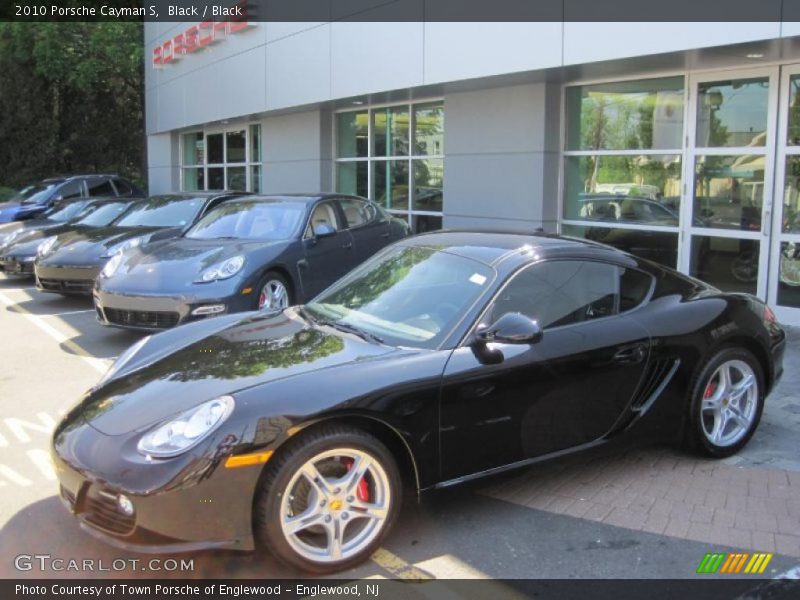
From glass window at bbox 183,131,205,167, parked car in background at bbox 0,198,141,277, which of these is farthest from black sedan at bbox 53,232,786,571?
glass window at bbox 183,131,205,167

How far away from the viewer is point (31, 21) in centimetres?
2584

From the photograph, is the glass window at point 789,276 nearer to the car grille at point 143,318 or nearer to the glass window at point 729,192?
the glass window at point 729,192

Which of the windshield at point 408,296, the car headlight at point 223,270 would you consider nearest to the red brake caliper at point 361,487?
the windshield at point 408,296

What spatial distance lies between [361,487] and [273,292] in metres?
4.51

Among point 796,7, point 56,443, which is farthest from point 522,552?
point 796,7

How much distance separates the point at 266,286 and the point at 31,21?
23653 millimetres

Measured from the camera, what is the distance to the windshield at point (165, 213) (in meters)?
10.3

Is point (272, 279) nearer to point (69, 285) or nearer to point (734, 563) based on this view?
point (69, 285)

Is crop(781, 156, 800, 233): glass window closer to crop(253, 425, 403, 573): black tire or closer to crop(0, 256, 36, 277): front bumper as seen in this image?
crop(253, 425, 403, 573): black tire

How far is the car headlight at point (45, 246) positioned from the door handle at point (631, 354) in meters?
8.00

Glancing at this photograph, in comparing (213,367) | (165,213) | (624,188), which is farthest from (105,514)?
(624,188)

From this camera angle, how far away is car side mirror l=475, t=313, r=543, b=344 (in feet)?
11.4

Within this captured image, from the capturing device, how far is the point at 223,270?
7.07m

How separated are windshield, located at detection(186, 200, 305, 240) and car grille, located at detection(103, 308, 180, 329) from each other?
4.64 ft
